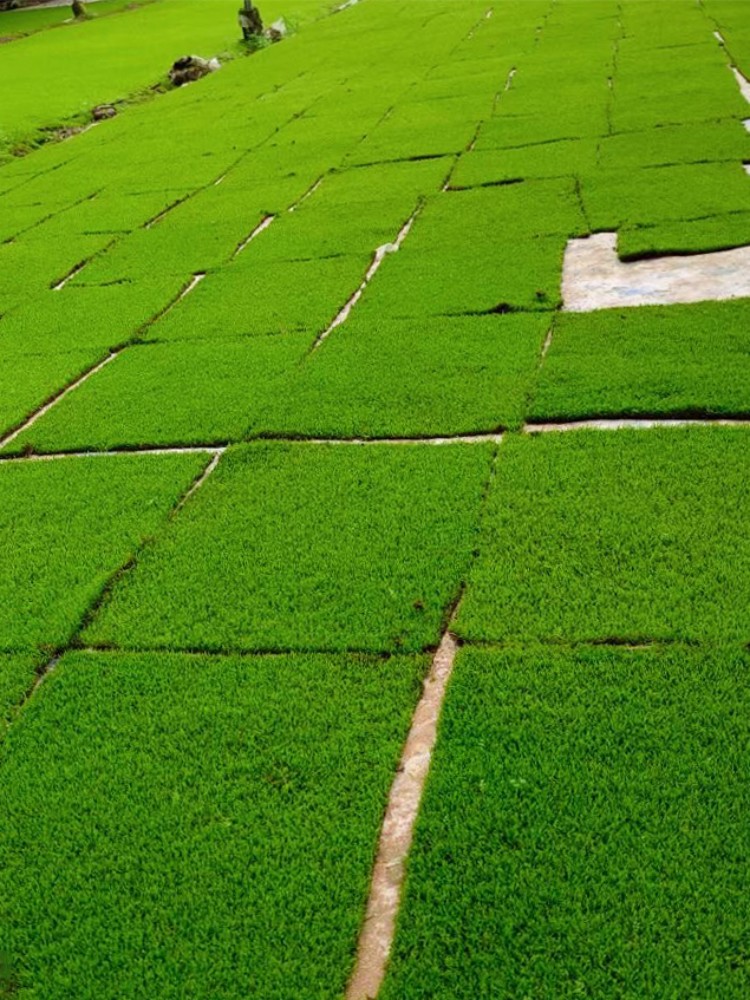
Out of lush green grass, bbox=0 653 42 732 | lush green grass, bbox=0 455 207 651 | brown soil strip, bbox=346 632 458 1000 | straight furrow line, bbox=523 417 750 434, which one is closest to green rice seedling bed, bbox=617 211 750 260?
straight furrow line, bbox=523 417 750 434

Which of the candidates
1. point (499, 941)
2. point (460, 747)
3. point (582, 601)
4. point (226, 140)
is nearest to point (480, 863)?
point (499, 941)

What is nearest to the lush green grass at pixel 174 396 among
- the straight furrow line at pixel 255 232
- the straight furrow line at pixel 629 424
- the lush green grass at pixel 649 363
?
the straight furrow line at pixel 629 424

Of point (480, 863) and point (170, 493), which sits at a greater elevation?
point (170, 493)

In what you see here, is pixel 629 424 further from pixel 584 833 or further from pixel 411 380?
pixel 584 833

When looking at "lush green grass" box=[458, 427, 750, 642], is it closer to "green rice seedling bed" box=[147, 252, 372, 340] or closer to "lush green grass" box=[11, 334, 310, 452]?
"lush green grass" box=[11, 334, 310, 452]

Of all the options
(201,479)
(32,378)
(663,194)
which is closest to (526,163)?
(663,194)

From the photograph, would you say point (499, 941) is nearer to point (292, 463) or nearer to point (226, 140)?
point (292, 463)
